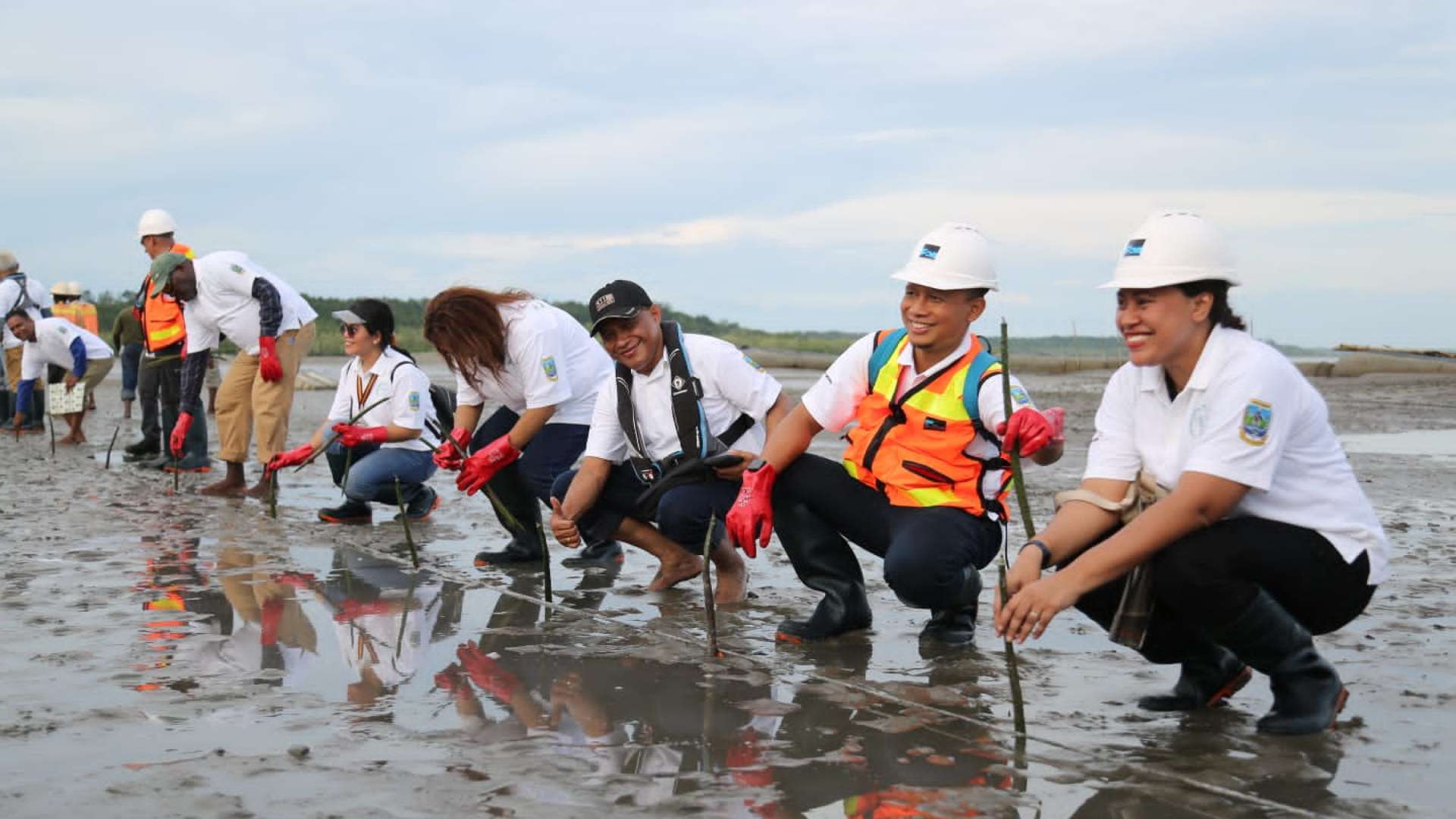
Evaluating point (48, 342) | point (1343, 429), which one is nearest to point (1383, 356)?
point (1343, 429)

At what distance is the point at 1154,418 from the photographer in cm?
401

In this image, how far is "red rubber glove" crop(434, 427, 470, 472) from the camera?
6746 millimetres

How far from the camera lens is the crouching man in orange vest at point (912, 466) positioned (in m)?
4.73

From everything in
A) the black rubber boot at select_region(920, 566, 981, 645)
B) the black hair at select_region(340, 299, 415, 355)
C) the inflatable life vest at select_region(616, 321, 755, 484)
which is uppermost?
the black hair at select_region(340, 299, 415, 355)

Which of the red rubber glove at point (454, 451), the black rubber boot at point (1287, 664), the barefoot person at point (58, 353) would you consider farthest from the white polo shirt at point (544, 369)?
the barefoot person at point (58, 353)

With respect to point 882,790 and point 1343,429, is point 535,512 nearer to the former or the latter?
point 882,790

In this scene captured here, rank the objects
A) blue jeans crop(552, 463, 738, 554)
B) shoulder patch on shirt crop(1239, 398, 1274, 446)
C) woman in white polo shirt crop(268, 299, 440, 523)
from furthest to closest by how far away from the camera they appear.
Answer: woman in white polo shirt crop(268, 299, 440, 523), blue jeans crop(552, 463, 738, 554), shoulder patch on shirt crop(1239, 398, 1274, 446)

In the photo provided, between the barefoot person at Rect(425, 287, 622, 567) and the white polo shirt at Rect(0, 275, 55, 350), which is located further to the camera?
the white polo shirt at Rect(0, 275, 55, 350)

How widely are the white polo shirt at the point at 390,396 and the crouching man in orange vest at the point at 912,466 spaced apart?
10.9 feet

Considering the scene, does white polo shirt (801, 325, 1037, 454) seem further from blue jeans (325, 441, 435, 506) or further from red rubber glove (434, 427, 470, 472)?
blue jeans (325, 441, 435, 506)

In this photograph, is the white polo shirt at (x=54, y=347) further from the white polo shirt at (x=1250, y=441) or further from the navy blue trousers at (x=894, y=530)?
the white polo shirt at (x=1250, y=441)

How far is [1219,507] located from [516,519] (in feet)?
13.4

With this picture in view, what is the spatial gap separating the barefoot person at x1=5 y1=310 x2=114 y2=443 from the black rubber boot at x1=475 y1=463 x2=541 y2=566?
8414 mm

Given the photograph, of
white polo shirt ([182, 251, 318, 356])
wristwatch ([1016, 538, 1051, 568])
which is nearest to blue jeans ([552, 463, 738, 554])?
wristwatch ([1016, 538, 1051, 568])
